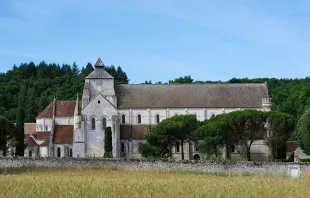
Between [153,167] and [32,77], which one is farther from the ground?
[32,77]

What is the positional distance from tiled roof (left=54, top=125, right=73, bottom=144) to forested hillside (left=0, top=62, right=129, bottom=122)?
113 ft

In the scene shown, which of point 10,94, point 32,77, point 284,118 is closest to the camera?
point 284,118

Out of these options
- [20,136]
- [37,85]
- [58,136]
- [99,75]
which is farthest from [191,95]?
[37,85]

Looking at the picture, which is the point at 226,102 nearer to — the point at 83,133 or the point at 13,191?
the point at 83,133

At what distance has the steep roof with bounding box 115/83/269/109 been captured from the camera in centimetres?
8156

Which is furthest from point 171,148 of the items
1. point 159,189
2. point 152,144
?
point 159,189

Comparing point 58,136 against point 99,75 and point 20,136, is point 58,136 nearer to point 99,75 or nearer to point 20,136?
point 20,136

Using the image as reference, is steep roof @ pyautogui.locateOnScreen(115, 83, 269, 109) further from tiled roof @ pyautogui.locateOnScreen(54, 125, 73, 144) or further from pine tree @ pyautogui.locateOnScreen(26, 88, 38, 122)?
pine tree @ pyautogui.locateOnScreen(26, 88, 38, 122)

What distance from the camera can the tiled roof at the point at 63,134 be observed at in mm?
78250

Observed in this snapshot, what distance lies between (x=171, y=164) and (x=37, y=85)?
8918 cm

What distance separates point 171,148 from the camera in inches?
2992

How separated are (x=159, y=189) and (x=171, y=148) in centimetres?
Answer: 5693

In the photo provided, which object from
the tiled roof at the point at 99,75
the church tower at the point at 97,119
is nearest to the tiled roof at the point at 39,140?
the church tower at the point at 97,119

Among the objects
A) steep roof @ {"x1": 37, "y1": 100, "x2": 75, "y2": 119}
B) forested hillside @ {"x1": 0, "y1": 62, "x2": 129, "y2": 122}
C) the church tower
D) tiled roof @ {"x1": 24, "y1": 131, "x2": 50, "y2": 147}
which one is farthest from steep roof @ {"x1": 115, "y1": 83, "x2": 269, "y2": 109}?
forested hillside @ {"x1": 0, "y1": 62, "x2": 129, "y2": 122}
